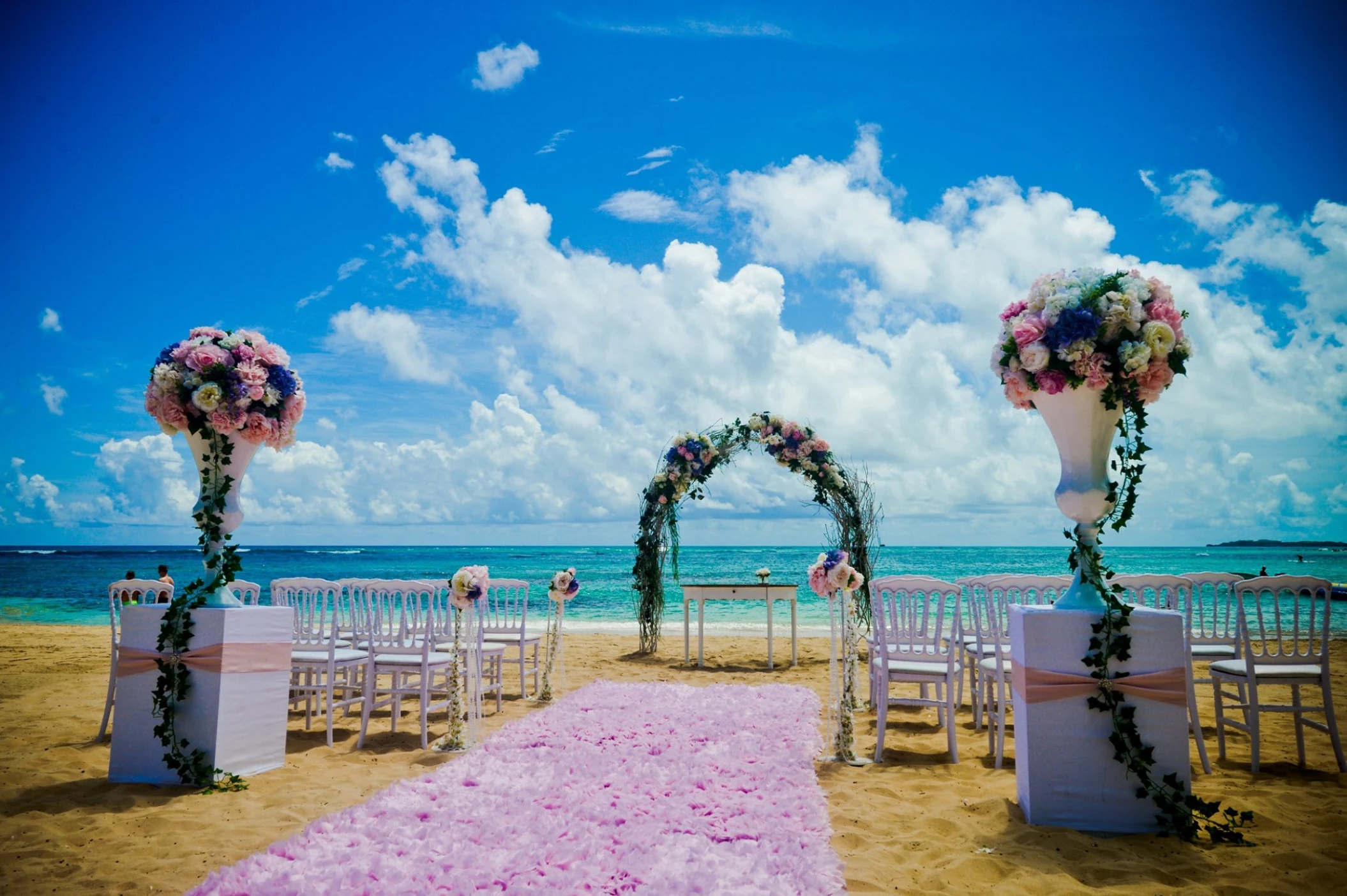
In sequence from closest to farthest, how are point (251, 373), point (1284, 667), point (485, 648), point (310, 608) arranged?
point (251, 373)
point (1284, 667)
point (310, 608)
point (485, 648)

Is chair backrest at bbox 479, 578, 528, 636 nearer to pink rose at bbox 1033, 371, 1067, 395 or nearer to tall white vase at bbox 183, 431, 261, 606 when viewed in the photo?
tall white vase at bbox 183, 431, 261, 606

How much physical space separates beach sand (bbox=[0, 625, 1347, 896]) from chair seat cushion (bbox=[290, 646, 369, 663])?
612 millimetres

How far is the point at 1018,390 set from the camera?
164 inches

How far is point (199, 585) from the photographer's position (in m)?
4.83

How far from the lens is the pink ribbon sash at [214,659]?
4.57 metres

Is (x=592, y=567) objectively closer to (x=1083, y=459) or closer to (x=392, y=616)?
(x=392, y=616)

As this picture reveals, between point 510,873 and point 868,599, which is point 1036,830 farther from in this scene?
point 868,599

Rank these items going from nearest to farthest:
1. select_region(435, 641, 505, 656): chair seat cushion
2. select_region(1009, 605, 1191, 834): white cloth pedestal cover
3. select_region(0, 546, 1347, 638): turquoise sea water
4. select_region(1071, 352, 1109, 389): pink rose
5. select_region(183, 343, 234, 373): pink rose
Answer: select_region(1009, 605, 1191, 834): white cloth pedestal cover
select_region(1071, 352, 1109, 389): pink rose
select_region(183, 343, 234, 373): pink rose
select_region(435, 641, 505, 656): chair seat cushion
select_region(0, 546, 1347, 638): turquoise sea water

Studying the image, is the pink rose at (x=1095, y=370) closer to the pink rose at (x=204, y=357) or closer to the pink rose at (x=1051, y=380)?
the pink rose at (x=1051, y=380)

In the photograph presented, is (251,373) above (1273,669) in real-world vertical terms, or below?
above

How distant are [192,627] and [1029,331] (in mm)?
5046

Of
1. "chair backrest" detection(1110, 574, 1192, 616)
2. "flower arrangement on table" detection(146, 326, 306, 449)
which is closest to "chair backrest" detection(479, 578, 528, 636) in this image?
"flower arrangement on table" detection(146, 326, 306, 449)

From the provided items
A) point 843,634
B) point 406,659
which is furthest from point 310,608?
point 843,634

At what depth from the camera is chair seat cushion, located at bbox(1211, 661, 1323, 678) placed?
4.78 metres
